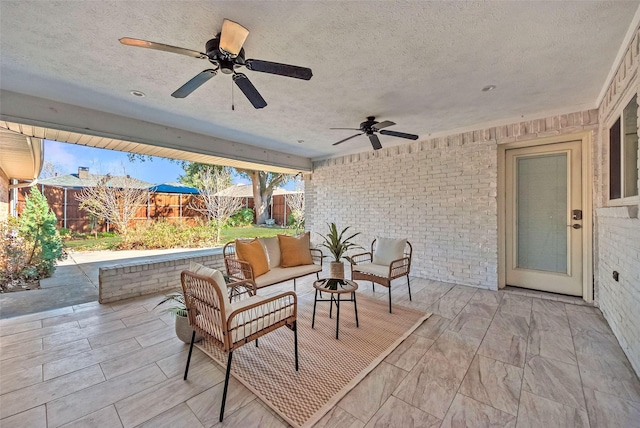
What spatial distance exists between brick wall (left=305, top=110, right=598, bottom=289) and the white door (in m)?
0.36

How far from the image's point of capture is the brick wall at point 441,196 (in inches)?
155

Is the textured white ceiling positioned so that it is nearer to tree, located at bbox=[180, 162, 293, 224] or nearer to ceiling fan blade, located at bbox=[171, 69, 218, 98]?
ceiling fan blade, located at bbox=[171, 69, 218, 98]

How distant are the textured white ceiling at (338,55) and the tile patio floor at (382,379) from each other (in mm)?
2557

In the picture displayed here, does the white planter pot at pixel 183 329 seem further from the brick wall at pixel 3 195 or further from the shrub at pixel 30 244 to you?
the brick wall at pixel 3 195

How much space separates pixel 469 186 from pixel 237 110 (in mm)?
3746

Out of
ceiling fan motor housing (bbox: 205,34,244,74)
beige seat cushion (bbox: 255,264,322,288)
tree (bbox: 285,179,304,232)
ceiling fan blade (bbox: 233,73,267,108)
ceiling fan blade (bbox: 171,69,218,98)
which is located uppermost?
ceiling fan motor housing (bbox: 205,34,244,74)

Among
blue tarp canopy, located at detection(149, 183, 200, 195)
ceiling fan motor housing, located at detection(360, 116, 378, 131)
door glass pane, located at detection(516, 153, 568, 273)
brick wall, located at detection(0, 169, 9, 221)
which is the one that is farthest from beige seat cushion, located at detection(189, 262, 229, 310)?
blue tarp canopy, located at detection(149, 183, 200, 195)

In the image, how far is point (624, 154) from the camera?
245cm

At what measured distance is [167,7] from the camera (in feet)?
5.49

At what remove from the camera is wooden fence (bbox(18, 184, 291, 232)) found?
275 inches

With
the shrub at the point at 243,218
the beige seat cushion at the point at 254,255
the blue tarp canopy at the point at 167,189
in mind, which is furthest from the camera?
the shrub at the point at 243,218

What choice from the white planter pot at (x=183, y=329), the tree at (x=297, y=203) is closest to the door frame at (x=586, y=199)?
the white planter pot at (x=183, y=329)

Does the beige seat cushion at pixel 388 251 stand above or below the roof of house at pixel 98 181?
below

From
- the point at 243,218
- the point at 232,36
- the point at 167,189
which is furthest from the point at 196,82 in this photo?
the point at 243,218
